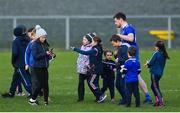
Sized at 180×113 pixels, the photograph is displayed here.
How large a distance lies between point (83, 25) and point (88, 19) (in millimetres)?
517

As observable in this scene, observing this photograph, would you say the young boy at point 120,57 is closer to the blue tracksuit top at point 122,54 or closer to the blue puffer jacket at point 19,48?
the blue tracksuit top at point 122,54

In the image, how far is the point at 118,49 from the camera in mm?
15617

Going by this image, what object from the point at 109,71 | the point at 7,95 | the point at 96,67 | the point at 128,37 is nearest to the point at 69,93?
the point at 7,95

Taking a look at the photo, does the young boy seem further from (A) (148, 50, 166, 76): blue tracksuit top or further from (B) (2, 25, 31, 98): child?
(B) (2, 25, 31, 98): child

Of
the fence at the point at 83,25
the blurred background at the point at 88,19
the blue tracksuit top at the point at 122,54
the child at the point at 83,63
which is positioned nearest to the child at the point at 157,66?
the blue tracksuit top at the point at 122,54

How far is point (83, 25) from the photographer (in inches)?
1489

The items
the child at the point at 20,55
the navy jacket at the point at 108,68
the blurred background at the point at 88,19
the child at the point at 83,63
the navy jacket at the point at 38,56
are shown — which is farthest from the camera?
the blurred background at the point at 88,19

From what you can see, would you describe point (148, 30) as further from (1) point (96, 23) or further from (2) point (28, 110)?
(2) point (28, 110)

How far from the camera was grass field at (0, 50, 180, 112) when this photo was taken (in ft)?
48.7

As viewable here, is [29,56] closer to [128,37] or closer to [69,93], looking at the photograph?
[128,37]

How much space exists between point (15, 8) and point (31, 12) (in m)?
0.96

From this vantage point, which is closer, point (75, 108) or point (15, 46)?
point (75, 108)

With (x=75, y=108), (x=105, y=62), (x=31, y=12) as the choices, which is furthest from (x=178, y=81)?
(x=31, y=12)

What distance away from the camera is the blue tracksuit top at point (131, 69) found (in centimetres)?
1495
